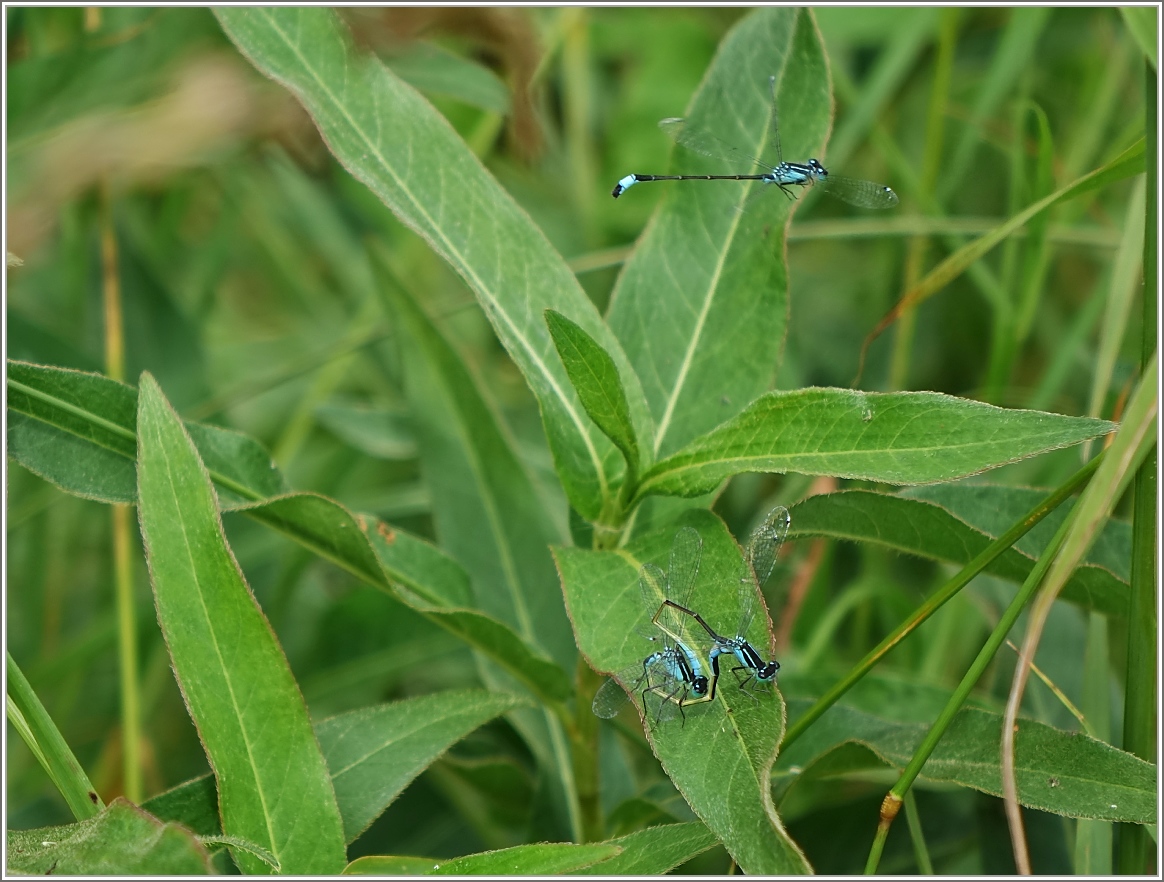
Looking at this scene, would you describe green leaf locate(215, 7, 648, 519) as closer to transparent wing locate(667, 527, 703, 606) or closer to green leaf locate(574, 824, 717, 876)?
transparent wing locate(667, 527, 703, 606)

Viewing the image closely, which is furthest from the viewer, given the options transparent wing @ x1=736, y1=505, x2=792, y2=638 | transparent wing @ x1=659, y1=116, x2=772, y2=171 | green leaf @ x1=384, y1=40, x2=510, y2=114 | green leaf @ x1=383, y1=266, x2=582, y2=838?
green leaf @ x1=384, y1=40, x2=510, y2=114

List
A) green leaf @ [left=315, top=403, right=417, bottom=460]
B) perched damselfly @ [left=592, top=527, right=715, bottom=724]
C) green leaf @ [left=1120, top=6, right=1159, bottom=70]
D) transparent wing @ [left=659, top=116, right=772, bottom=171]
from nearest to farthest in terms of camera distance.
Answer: perched damselfly @ [left=592, top=527, right=715, bottom=724] → green leaf @ [left=1120, top=6, right=1159, bottom=70] → transparent wing @ [left=659, top=116, right=772, bottom=171] → green leaf @ [left=315, top=403, right=417, bottom=460]

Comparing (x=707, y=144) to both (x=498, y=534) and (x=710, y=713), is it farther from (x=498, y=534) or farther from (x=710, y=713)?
(x=710, y=713)

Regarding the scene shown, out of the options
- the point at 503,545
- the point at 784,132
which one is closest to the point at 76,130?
the point at 503,545

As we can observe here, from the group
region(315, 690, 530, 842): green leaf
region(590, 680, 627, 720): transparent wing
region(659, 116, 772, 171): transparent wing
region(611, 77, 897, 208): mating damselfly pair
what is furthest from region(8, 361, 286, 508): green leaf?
region(659, 116, 772, 171): transparent wing

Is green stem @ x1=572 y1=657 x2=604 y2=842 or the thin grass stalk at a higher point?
the thin grass stalk

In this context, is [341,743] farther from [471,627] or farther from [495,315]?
[495,315]

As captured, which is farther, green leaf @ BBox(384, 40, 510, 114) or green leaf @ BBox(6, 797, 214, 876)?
green leaf @ BBox(384, 40, 510, 114)
